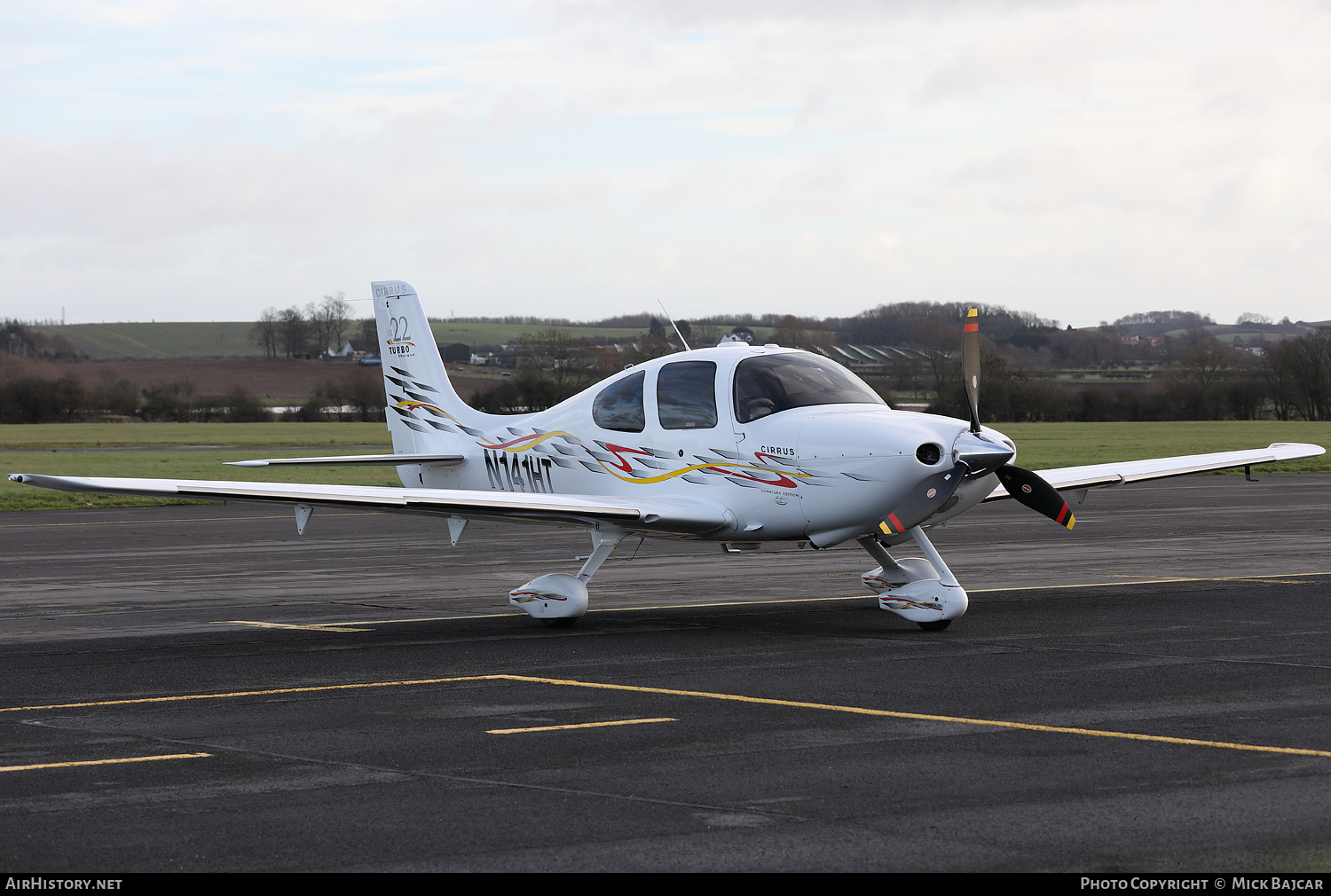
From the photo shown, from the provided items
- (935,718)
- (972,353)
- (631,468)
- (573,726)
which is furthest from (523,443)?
(935,718)

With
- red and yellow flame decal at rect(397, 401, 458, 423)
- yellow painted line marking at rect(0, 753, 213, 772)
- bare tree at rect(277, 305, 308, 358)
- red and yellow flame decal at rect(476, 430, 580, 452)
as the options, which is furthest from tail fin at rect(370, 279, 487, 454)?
bare tree at rect(277, 305, 308, 358)

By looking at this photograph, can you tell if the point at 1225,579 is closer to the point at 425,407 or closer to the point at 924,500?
the point at 924,500

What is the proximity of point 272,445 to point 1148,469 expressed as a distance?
45.6 m

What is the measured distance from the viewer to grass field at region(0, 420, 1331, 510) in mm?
38062

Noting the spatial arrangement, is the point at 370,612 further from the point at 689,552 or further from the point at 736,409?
the point at 689,552

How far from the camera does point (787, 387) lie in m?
12.5

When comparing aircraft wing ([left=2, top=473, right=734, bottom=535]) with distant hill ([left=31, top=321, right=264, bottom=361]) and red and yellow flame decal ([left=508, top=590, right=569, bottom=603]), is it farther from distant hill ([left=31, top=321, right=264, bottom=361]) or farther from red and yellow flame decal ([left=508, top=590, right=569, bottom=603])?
distant hill ([left=31, top=321, right=264, bottom=361])

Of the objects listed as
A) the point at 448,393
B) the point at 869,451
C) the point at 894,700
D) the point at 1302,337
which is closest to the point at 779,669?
the point at 894,700

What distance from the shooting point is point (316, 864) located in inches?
216

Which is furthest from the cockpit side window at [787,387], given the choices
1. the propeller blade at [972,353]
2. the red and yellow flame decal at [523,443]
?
the red and yellow flame decal at [523,443]

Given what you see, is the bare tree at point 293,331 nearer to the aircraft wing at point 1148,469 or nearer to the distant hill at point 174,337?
the distant hill at point 174,337

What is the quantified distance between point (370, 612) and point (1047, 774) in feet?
28.5

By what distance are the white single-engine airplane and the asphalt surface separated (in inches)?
33.2
